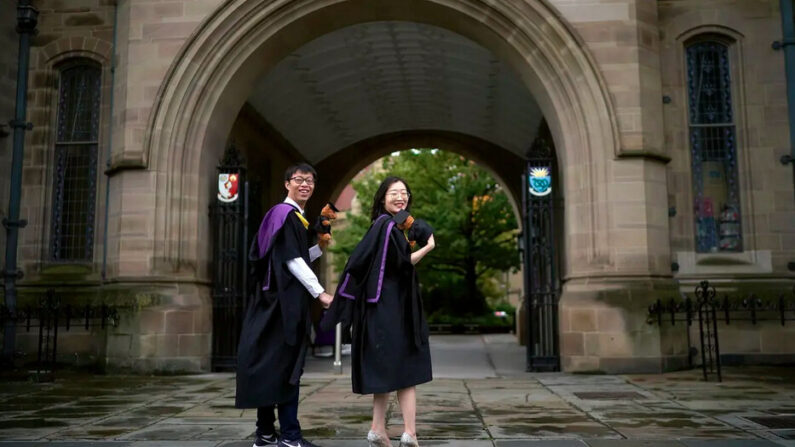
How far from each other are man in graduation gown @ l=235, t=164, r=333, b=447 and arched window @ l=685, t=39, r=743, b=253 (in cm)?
799

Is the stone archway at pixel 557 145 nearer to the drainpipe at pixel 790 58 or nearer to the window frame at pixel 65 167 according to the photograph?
the window frame at pixel 65 167

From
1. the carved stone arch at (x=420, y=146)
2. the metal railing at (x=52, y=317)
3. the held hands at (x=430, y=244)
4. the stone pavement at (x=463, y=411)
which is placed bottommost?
the stone pavement at (x=463, y=411)

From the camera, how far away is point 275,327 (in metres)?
4.40

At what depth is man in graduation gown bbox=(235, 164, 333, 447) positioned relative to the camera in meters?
4.29

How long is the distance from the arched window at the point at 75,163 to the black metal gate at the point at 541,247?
22.2 feet

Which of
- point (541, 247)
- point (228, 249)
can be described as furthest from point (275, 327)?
point (541, 247)

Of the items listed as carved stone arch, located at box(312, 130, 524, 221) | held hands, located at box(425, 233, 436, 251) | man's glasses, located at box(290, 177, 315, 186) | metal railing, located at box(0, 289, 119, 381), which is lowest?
metal railing, located at box(0, 289, 119, 381)

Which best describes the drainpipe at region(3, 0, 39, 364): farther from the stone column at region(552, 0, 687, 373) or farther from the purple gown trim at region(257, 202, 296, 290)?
the stone column at region(552, 0, 687, 373)

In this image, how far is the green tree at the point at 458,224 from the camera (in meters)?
27.1

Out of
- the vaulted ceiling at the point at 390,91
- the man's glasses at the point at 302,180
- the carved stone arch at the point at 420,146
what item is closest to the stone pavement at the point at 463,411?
the man's glasses at the point at 302,180

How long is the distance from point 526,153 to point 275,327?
7.35 meters

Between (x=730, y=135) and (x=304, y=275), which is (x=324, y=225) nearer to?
(x=304, y=275)

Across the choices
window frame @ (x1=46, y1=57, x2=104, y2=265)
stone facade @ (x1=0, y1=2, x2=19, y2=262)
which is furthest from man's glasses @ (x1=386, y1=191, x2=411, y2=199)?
stone facade @ (x1=0, y1=2, x2=19, y2=262)

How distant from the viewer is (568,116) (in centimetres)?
1031
